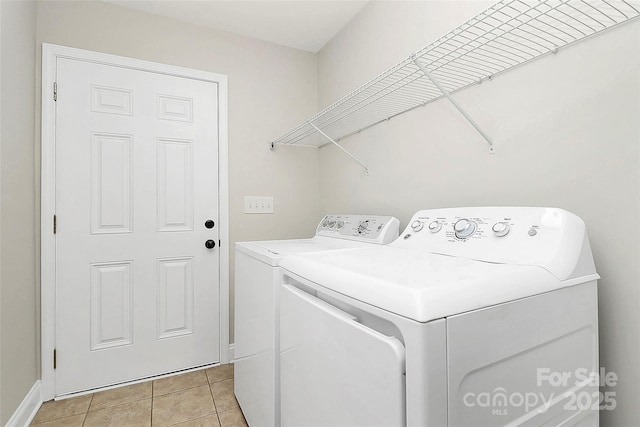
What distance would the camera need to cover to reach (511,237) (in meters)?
0.92

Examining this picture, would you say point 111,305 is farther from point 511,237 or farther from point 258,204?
point 511,237

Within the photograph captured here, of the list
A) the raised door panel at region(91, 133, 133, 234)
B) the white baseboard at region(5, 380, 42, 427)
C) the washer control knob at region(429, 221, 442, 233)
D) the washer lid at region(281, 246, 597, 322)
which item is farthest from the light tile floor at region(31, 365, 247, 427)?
the washer control knob at region(429, 221, 442, 233)

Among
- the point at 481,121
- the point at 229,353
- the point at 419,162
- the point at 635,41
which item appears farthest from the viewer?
the point at 229,353

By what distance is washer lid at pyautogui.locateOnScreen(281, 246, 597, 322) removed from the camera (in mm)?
585

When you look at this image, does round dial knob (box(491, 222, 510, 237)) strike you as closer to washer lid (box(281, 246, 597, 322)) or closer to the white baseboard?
washer lid (box(281, 246, 597, 322))

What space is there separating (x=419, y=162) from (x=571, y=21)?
0.76m

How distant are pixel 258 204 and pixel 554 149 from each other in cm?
187

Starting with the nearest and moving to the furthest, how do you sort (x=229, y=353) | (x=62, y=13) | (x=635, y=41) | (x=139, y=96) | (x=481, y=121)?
(x=635, y=41) → (x=481, y=121) → (x=62, y=13) → (x=139, y=96) → (x=229, y=353)

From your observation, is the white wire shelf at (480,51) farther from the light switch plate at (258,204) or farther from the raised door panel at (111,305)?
the raised door panel at (111,305)

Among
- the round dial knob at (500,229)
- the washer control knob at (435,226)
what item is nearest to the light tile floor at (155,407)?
the washer control knob at (435,226)

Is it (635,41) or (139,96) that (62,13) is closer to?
(139,96)

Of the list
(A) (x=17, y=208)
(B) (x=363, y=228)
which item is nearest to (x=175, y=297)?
(A) (x=17, y=208)

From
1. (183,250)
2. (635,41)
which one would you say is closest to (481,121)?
(635,41)

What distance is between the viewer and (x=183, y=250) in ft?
7.12
